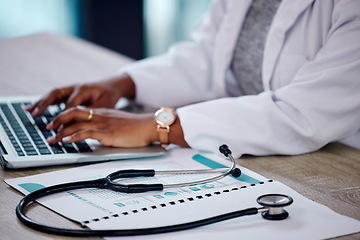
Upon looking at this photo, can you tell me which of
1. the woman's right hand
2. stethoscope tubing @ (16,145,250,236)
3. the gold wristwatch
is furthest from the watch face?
the woman's right hand

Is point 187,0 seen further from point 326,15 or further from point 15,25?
point 326,15

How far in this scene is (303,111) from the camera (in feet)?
3.52

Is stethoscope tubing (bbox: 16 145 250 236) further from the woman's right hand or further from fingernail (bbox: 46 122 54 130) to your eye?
the woman's right hand

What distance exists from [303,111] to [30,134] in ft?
1.82

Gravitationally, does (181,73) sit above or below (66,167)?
above

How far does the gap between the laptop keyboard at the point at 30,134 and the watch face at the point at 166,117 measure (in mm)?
157

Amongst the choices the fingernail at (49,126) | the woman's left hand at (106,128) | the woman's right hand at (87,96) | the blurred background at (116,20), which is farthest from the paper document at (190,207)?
the blurred background at (116,20)

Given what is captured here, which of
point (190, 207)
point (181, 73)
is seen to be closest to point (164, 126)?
point (190, 207)

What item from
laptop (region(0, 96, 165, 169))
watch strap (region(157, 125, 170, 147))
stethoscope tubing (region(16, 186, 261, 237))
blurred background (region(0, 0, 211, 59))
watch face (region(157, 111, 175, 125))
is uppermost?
blurred background (region(0, 0, 211, 59))

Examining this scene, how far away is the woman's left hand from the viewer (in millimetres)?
1114

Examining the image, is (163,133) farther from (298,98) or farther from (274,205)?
(274,205)

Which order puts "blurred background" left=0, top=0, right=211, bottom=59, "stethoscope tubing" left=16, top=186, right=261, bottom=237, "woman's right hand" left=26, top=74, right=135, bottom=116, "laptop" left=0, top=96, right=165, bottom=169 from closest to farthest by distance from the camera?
"stethoscope tubing" left=16, top=186, right=261, bottom=237 → "laptop" left=0, top=96, right=165, bottom=169 → "woman's right hand" left=26, top=74, right=135, bottom=116 → "blurred background" left=0, top=0, right=211, bottom=59

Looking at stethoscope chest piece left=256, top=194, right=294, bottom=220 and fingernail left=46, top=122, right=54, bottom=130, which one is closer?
stethoscope chest piece left=256, top=194, right=294, bottom=220

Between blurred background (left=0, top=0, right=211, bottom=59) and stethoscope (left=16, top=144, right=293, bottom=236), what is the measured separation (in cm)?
299
